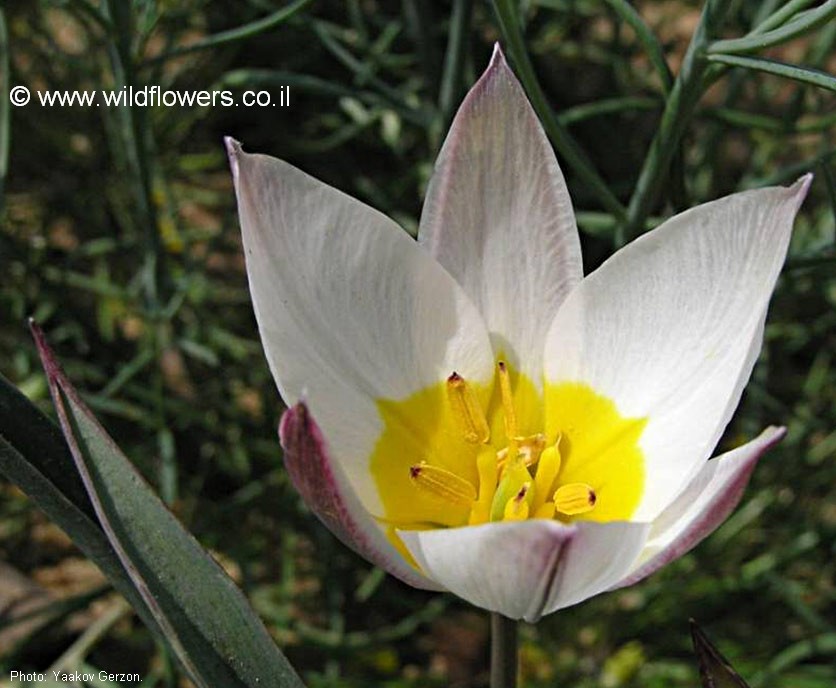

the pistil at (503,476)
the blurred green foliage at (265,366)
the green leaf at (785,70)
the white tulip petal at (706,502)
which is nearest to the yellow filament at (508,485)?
the pistil at (503,476)

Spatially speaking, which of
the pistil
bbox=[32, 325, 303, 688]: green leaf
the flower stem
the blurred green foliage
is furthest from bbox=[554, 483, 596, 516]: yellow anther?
the blurred green foliage

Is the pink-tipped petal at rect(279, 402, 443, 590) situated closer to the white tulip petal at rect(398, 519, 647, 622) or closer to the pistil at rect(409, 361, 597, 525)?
the white tulip petal at rect(398, 519, 647, 622)

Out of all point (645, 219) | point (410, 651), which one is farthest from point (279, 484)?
point (645, 219)

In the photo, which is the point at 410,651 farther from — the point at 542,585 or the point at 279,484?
the point at 542,585

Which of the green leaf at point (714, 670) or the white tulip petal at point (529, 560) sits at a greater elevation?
the white tulip petal at point (529, 560)

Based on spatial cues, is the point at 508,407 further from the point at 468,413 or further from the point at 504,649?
the point at 504,649

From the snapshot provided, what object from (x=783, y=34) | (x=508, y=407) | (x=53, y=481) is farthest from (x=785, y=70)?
(x=53, y=481)

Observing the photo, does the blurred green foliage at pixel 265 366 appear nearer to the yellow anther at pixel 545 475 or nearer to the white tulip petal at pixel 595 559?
the yellow anther at pixel 545 475
